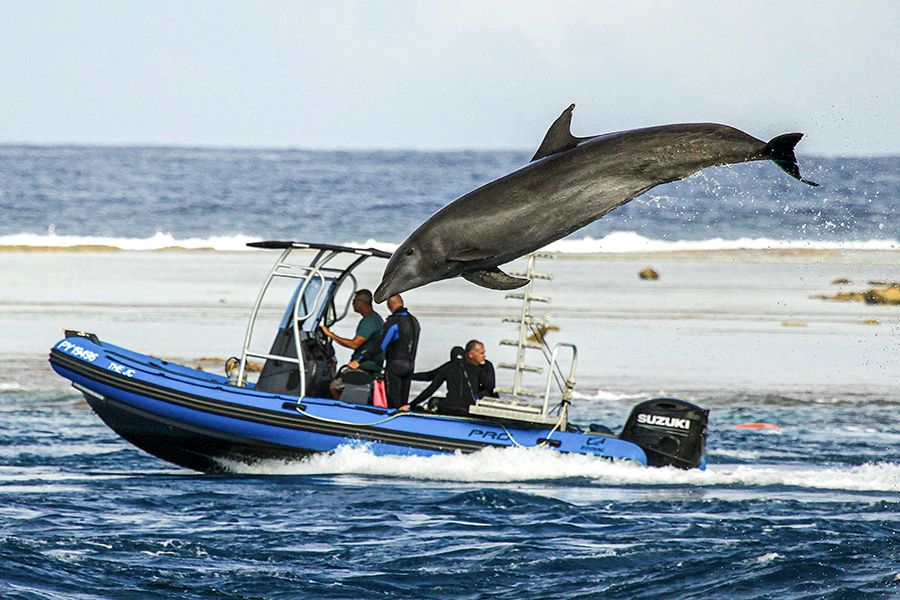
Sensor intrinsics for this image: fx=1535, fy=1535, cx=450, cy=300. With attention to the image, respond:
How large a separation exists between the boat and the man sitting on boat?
14cm

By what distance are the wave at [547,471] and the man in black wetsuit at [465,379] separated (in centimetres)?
64

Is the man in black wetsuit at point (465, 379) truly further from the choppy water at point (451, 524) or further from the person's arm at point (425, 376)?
the choppy water at point (451, 524)

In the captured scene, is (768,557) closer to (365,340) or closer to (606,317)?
(365,340)

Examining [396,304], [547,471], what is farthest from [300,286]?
[547,471]

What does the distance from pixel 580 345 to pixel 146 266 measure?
604 inches

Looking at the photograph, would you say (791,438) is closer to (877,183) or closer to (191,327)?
(191,327)

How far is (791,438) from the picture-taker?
730 inches

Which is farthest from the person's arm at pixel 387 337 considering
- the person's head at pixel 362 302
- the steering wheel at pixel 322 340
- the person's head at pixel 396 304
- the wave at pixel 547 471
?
the wave at pixel 547 471

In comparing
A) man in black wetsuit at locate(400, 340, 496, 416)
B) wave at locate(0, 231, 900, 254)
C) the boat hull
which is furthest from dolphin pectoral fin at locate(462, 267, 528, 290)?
wave at locate(0, 231, 900, 254)

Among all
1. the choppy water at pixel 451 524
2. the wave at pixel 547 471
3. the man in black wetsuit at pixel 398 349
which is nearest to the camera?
the choppy water at pixel 451 524

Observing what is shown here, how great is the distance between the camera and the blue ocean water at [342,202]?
48.2m

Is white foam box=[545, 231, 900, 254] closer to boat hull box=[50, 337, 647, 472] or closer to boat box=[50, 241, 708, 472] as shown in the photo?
boat box=[50, 241, 708, 472]

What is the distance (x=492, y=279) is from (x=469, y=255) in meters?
0.29

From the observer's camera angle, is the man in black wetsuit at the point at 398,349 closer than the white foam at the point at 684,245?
Yes
